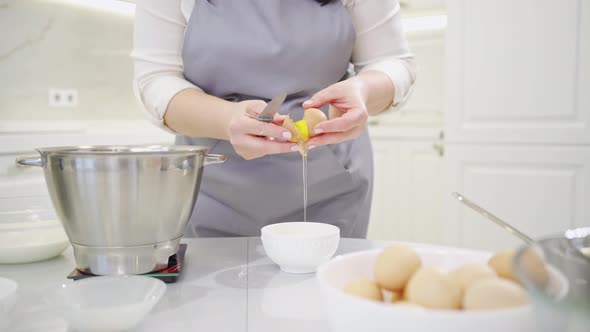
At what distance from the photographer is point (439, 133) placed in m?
3.16

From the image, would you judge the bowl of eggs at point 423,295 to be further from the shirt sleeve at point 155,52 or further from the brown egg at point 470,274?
the shirt sleeve at point 155,52

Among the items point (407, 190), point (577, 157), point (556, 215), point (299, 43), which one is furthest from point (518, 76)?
point (299, 43)

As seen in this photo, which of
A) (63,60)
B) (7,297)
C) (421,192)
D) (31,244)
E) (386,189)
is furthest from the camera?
(386,189)

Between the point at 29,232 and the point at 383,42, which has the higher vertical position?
the point at 383,42

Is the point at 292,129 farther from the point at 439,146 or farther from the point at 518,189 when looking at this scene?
the point at 439,146

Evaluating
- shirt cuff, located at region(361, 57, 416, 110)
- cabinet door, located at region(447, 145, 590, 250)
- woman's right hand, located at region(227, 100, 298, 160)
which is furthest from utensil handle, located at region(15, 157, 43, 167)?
cabinet door, located at region(447, 145, 590, 250)

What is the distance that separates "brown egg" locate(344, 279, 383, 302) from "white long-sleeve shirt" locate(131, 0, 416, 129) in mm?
734

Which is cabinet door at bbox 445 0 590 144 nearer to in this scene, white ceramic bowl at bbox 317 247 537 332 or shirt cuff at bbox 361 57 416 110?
shirt cuff at bbox 361 57 416 110

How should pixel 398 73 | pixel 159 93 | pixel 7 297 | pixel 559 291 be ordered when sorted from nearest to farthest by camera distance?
pixel 559 291, pixel 7 297, pixel 159 93, pixel 398 73

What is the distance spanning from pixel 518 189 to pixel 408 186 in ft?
2.90

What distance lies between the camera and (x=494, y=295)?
378mm

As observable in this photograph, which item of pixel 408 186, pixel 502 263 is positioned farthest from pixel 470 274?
pixel 408 186

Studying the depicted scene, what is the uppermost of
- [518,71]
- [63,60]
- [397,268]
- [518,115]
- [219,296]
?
[63,60]

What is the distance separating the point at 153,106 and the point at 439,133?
7.75 ft
